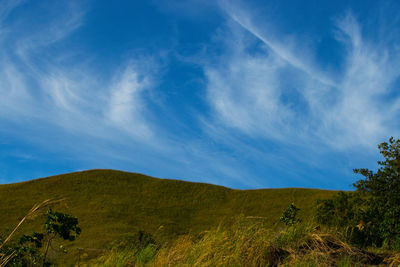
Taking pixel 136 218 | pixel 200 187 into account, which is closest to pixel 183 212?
pixel 136 218

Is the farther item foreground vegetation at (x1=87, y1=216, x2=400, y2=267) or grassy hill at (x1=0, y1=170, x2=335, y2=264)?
grassy hill at (x1=0, y1=170, x2=335, y2=264)

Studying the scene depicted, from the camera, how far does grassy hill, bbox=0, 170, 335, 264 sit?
2751 inches

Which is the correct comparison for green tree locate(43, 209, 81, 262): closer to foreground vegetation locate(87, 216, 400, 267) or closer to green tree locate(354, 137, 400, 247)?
foreground vegetation locate(87, 216, 400, 267)

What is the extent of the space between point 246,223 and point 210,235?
4.02ft

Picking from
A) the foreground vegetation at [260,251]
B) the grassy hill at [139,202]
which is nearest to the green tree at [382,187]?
the foreground vegetation at [260,251]

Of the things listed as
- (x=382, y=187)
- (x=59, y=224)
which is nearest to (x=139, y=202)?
(x=382, y=187)

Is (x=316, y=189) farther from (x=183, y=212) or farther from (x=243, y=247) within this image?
(x=243, y=247)

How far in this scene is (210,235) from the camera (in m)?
9.85

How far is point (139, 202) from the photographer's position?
84188 mm

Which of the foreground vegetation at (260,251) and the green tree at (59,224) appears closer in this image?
the foreground vegetation at (260,251)

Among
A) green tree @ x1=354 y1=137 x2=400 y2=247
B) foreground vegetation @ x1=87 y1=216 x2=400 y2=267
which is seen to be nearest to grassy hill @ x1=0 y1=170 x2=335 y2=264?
green tree @ x1=354 y1=137 x2=400 y2=247

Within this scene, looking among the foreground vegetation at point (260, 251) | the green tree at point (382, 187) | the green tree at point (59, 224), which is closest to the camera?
the foreground vegetation at point (260, 251)

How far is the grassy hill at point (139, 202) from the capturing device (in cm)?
6988

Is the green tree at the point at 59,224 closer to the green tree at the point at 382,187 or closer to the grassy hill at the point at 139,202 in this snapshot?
the green tree at the point at 382,187
